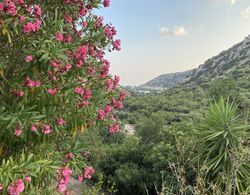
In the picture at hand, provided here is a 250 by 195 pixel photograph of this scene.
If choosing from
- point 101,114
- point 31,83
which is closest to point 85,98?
point 101,114

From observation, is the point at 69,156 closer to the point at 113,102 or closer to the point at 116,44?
the point at 113,102

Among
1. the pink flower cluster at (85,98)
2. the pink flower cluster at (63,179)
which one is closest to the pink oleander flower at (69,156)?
the pink flower cluster at (63,179)

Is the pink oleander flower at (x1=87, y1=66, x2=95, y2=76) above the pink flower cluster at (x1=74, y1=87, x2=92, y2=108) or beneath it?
above

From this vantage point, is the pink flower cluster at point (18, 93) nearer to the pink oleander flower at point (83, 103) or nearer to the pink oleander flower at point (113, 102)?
the pink oleander flower at point (83, 103)

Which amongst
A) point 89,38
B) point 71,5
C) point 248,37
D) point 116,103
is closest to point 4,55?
point 71,5

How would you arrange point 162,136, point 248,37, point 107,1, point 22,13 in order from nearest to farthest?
point 22,13 < point 107,1 < point 162,136 < point 248,37

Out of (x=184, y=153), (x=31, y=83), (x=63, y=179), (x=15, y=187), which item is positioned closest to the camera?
(x=15, y=187)

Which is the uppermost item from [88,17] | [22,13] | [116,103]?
[88,17]

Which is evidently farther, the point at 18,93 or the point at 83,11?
the point at 83,11

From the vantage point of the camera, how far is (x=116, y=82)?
6105mm

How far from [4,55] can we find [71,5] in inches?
46.9

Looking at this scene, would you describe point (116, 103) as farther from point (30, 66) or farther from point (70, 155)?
point (30, 66)

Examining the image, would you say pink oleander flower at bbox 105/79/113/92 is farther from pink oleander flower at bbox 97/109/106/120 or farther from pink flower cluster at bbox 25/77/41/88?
pink flower cluster at bbox 25/77/41/88

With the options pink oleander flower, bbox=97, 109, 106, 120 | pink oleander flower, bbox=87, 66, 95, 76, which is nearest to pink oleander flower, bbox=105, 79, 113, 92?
pink oleander flower, bbox=87, 66, 95, 76
